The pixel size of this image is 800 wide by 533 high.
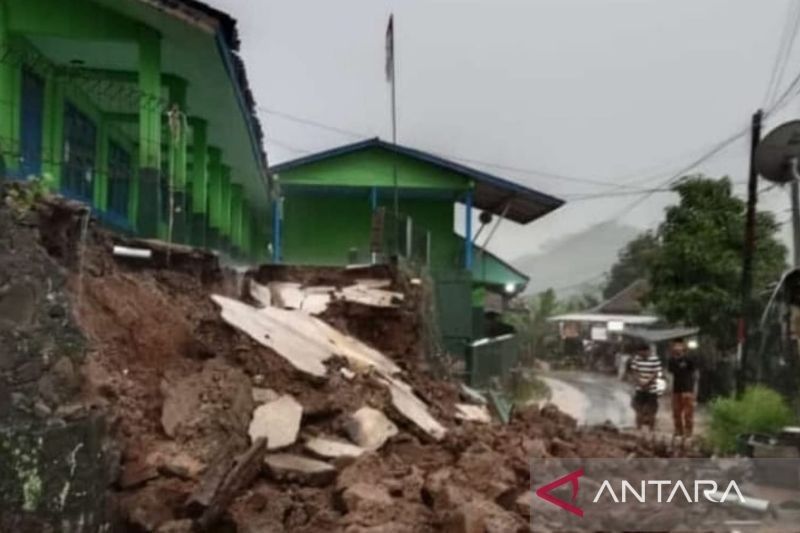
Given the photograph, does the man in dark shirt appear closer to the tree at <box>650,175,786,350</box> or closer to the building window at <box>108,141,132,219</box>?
the tree at <box>650,175,786,350</box>

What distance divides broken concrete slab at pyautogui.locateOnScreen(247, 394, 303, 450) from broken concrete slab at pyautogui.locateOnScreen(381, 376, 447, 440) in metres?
1.15

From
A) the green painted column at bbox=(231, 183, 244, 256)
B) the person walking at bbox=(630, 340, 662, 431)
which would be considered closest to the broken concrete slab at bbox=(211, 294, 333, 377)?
the person walking at bbox=(630, 340, 662, 431)

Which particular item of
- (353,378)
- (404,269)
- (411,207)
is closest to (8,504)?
(353,378)

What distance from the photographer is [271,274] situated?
13.1 m

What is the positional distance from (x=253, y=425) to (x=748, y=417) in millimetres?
6483

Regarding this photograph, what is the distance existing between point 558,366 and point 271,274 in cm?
2354

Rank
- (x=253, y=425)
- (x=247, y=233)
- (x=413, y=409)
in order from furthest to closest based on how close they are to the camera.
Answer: (x=247, y=233) → (x=413, y=409) → (x=253, y=425)

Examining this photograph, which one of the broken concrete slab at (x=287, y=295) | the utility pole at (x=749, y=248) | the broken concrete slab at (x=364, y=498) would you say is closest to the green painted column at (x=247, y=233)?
the broken concrete slab at (x=287, y=295)

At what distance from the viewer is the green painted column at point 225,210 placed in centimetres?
1759

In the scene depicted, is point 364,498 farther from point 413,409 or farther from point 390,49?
point 390,49

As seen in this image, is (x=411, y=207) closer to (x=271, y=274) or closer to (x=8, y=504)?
(x=271, y=274)

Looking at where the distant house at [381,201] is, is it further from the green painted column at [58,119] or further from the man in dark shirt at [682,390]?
the green painted column at [58,119]

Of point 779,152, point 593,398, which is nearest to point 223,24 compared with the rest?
point 779,152

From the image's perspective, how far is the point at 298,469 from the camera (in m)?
5.48
